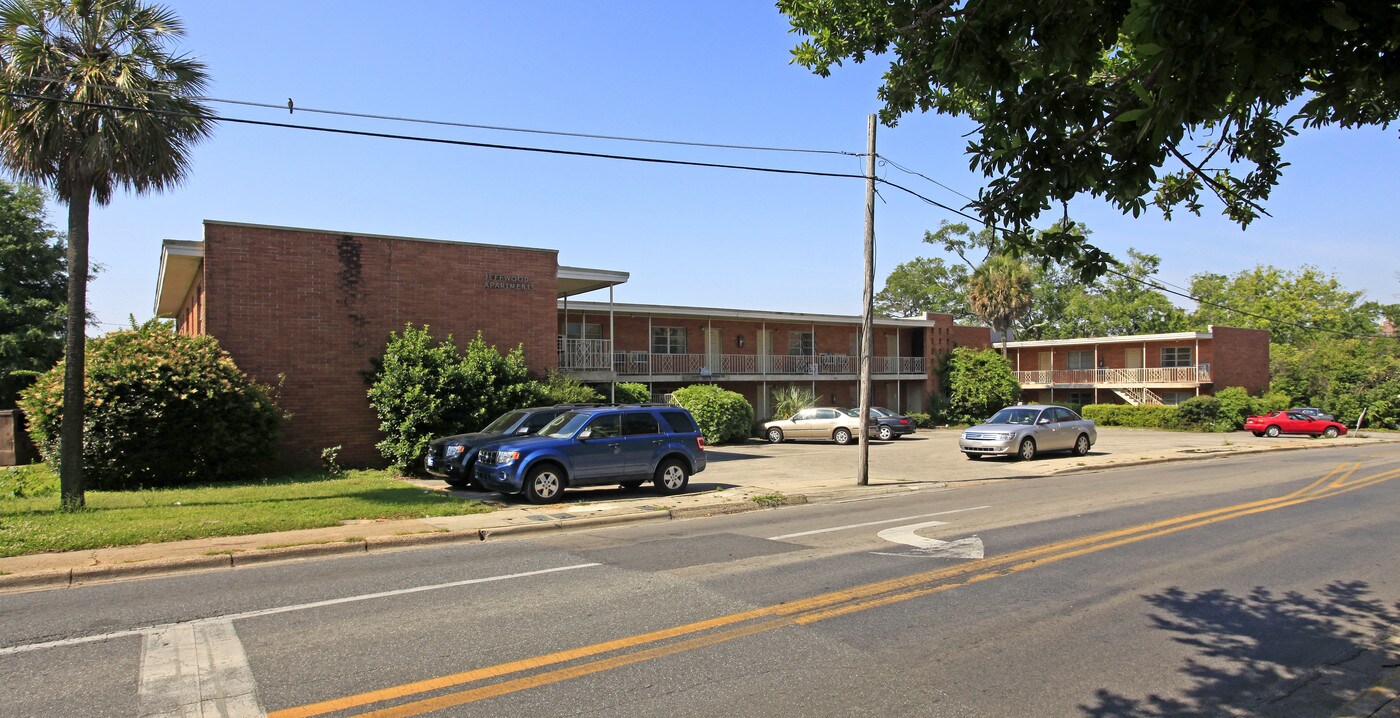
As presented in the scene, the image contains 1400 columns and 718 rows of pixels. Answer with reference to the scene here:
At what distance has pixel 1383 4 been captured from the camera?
335 centimetres

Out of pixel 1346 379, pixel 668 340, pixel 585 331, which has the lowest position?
pixel 1346 379

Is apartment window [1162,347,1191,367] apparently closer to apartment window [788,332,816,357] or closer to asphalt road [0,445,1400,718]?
apartment window [788,332,816,357]

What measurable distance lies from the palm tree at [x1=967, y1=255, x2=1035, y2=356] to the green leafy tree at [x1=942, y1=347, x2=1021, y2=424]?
520cm

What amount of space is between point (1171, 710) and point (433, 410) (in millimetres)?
15398

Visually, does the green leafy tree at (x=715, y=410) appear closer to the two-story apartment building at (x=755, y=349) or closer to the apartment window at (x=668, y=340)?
the two-story apartment building at (x=755, y=349)

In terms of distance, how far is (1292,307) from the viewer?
62.7 m

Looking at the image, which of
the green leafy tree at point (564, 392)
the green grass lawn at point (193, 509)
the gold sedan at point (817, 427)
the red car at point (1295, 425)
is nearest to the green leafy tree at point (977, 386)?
the red car at point (1295, 425)

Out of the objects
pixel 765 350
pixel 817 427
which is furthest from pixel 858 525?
pixel 765 350

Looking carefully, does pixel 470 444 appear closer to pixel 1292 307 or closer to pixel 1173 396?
pixel 1173 396

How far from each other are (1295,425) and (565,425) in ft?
119

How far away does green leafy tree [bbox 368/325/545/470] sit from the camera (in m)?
17.5

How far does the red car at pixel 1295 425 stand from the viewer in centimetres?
3559

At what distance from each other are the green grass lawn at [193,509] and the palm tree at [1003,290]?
3901 centimetres

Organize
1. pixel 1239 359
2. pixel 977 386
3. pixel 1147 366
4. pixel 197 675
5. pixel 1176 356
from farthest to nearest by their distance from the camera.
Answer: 1. pixel 1147 366
2. pixel 1176 356
3. pixel 1239 359
4. pixel 977 386
5. pixel 197 675
